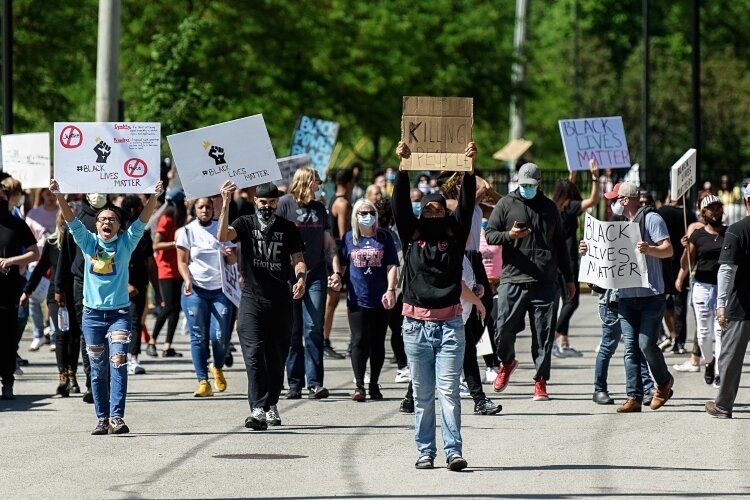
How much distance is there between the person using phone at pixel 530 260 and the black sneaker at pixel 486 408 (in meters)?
0.85

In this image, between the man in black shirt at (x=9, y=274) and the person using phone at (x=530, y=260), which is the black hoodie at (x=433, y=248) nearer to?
the person using phone at (x=530, y=260)

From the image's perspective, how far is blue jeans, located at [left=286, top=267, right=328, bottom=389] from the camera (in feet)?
45.0

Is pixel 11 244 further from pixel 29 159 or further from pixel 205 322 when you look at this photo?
pixel 29 159

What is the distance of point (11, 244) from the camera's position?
13.9m

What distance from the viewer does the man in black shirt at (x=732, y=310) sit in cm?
1223

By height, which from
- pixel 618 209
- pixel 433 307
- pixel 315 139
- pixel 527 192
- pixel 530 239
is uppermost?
pixel 315 139

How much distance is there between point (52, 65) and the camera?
30.2 meters

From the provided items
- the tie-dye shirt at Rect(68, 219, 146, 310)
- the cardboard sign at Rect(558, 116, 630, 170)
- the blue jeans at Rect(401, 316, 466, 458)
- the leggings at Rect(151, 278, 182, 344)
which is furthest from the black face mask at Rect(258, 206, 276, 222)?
the cardboard sign at Rect(558, 116, 630, 170)

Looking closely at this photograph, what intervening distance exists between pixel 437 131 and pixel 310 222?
3294 millimetres

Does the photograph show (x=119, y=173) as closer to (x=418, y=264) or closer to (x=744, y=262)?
(x=418, y=264)

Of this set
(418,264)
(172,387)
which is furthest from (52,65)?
(418,264)

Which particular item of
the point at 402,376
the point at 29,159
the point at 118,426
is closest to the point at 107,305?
the point at 118,426

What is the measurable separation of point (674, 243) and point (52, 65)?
16.9 meters

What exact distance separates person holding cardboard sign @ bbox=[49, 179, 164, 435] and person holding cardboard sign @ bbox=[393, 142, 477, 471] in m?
2.33
